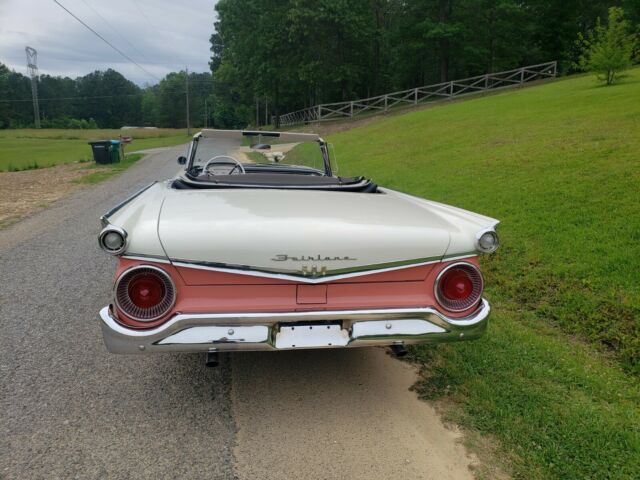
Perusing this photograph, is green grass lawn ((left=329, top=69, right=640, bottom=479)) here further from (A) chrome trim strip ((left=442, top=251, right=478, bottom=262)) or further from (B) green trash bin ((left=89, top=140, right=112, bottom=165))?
(B) green trash bin ((left=89, top=140, right=112, bottom=165))

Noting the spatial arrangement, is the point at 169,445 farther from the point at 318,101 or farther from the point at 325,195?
the point at 318,101

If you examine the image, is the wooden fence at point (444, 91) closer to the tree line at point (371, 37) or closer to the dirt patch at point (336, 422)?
the tree line at point (371, 37)

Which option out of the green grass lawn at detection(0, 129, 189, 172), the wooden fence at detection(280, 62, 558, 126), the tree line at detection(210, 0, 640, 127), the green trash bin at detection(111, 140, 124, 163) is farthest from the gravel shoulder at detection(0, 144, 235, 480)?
the tree line at detection(210, 0, 640, 127)

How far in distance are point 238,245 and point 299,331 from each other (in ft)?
1.75

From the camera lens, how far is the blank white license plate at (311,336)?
228cm

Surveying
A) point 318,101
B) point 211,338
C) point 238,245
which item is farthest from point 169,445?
point 318,101

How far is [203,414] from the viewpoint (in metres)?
2.59

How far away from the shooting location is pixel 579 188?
223 inches

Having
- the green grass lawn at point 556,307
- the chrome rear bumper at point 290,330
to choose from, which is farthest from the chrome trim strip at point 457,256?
the green grass lawn at point 556,307

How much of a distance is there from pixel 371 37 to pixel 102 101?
8984 centimetres

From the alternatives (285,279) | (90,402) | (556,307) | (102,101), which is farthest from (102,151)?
(102,101)

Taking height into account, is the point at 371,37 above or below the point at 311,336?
above

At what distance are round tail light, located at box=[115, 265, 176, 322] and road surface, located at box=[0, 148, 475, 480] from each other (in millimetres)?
682

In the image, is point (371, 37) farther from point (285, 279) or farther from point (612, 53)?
point (285, 279)
